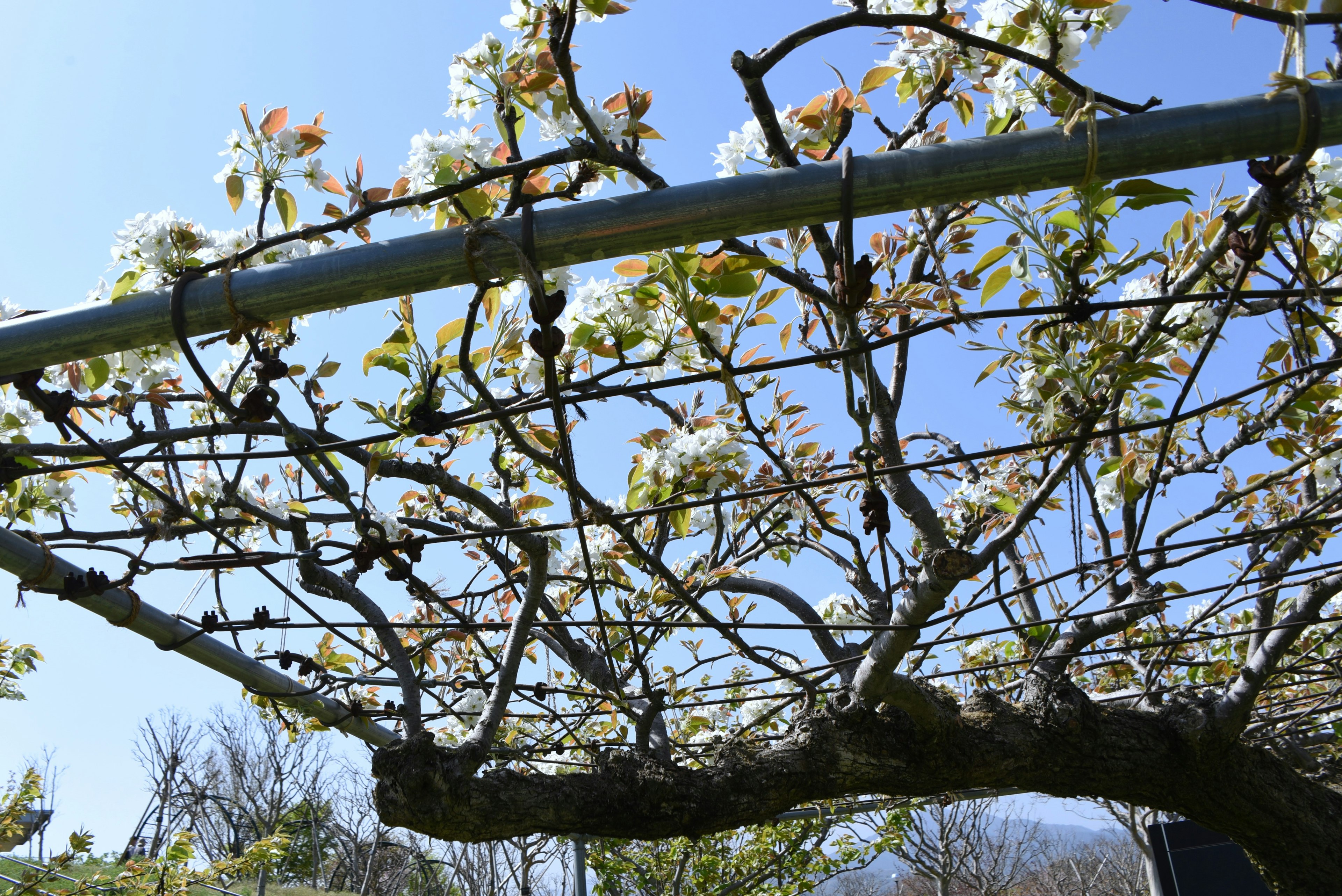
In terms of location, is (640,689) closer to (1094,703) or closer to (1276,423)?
(1094,703)

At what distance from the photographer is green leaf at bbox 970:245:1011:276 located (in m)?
1.18

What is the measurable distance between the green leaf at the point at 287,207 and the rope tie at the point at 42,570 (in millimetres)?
721

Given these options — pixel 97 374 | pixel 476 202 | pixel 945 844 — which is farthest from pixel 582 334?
pixel 945 844

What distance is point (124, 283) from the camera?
3.79 ft

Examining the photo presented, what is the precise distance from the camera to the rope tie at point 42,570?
1.48m

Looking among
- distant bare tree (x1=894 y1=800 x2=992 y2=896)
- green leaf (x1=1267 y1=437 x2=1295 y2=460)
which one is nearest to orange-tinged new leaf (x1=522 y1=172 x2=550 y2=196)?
green leaf (x1=1267 y1=437 x2=1295 y2=460)

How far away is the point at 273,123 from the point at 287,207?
A: 12cm

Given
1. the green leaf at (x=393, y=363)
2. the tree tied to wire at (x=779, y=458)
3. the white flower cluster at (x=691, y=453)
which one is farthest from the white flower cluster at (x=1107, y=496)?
the green leaf at (x=393, y=363)

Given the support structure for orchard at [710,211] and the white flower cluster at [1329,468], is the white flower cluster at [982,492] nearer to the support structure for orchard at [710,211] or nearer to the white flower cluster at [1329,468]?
the white flower cluster at [1329,468]

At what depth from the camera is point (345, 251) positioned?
880mm

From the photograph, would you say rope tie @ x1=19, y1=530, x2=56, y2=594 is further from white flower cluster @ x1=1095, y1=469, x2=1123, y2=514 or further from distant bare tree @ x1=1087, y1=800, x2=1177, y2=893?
distant bare tree @ x1=1087, y1=800, x2=1177, y2=893

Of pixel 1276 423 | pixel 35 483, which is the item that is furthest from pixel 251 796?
pixel 1276 423

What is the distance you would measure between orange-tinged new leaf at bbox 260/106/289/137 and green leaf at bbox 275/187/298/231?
0.08 meters

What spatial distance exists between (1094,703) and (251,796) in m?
19.9
